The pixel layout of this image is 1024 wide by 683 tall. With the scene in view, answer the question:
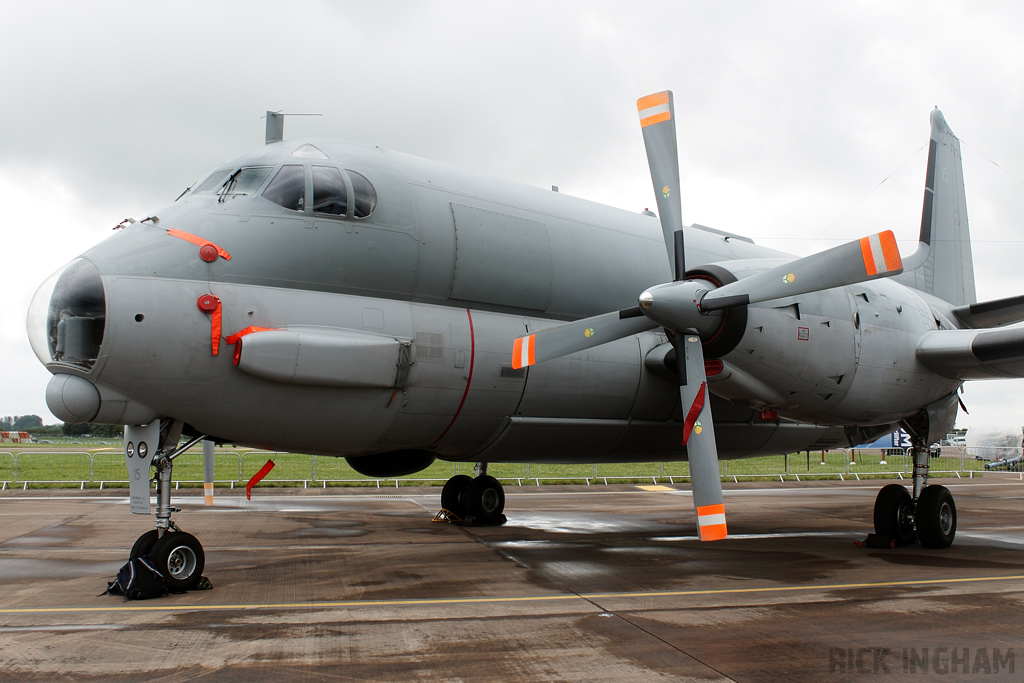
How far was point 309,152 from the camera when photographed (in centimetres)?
925

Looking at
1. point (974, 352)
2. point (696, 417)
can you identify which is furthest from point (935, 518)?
point (696, 417)

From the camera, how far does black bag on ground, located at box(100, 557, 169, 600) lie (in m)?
7.64

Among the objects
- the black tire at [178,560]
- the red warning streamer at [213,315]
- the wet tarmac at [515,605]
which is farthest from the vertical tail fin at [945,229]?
the black tire at [178,560]

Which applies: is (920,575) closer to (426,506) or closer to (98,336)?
(98,336)

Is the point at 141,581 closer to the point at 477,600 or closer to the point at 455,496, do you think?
the point at 477,600

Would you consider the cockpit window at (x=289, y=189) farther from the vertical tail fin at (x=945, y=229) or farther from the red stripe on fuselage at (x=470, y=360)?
the vertical tail fin at (x=945, y=229)

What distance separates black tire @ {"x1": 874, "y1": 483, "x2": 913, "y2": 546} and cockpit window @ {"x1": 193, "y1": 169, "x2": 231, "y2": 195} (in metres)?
10.6

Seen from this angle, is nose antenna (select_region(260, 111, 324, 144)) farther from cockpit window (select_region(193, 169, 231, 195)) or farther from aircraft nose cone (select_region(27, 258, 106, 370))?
aircraft nose cone (select_region(27, 258, 106, 370))

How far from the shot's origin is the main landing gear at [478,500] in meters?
14.5

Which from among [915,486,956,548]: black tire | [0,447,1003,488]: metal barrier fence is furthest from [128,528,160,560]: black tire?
[0,447,1003,488]: metal barrier fence

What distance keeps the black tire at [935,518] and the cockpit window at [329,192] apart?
32.1ft

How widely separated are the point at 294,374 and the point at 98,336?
1.96 meters

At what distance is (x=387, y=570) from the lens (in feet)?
31.8

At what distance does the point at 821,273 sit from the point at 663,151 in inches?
122
